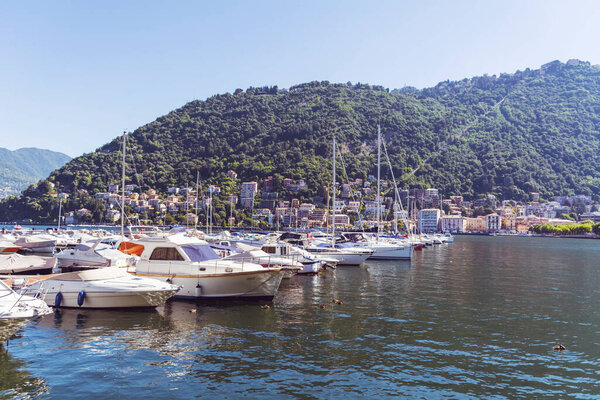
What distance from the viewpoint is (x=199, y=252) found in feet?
67.3

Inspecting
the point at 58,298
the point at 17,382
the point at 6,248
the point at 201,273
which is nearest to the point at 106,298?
the point at 58,298

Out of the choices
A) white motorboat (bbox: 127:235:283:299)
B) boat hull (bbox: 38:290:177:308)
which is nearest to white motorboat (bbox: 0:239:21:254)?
white motorboat (bbox: 127:235:283:299)

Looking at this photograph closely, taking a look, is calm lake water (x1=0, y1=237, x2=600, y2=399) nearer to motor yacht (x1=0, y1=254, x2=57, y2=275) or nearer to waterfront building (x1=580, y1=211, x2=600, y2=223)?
motor yacht (x1=0, y1=254, x2=57, y2=275)

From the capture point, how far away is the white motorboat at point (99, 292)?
17203 mm

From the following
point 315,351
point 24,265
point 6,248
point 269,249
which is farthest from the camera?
point 6,248

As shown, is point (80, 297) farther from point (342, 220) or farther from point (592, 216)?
point (592, 216)

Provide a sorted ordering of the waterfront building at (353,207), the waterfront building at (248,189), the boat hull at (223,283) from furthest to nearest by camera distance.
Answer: the waterfront building at (248,189)
the waterfront building at (353,207)
the boat hull at (223,283)

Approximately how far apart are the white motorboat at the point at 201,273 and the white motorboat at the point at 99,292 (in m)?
2.01

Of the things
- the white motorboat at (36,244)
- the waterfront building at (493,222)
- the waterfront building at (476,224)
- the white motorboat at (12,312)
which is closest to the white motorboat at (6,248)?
the white motorboat at (36,244)

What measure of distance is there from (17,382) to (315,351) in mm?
7711

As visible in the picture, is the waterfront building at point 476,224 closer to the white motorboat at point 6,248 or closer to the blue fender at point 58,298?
the white motorboat at point 6,248

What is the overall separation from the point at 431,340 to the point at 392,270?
72.0ft

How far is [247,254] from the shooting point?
976 inches

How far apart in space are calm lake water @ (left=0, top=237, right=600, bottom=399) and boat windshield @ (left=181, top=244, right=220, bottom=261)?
7.06ft
